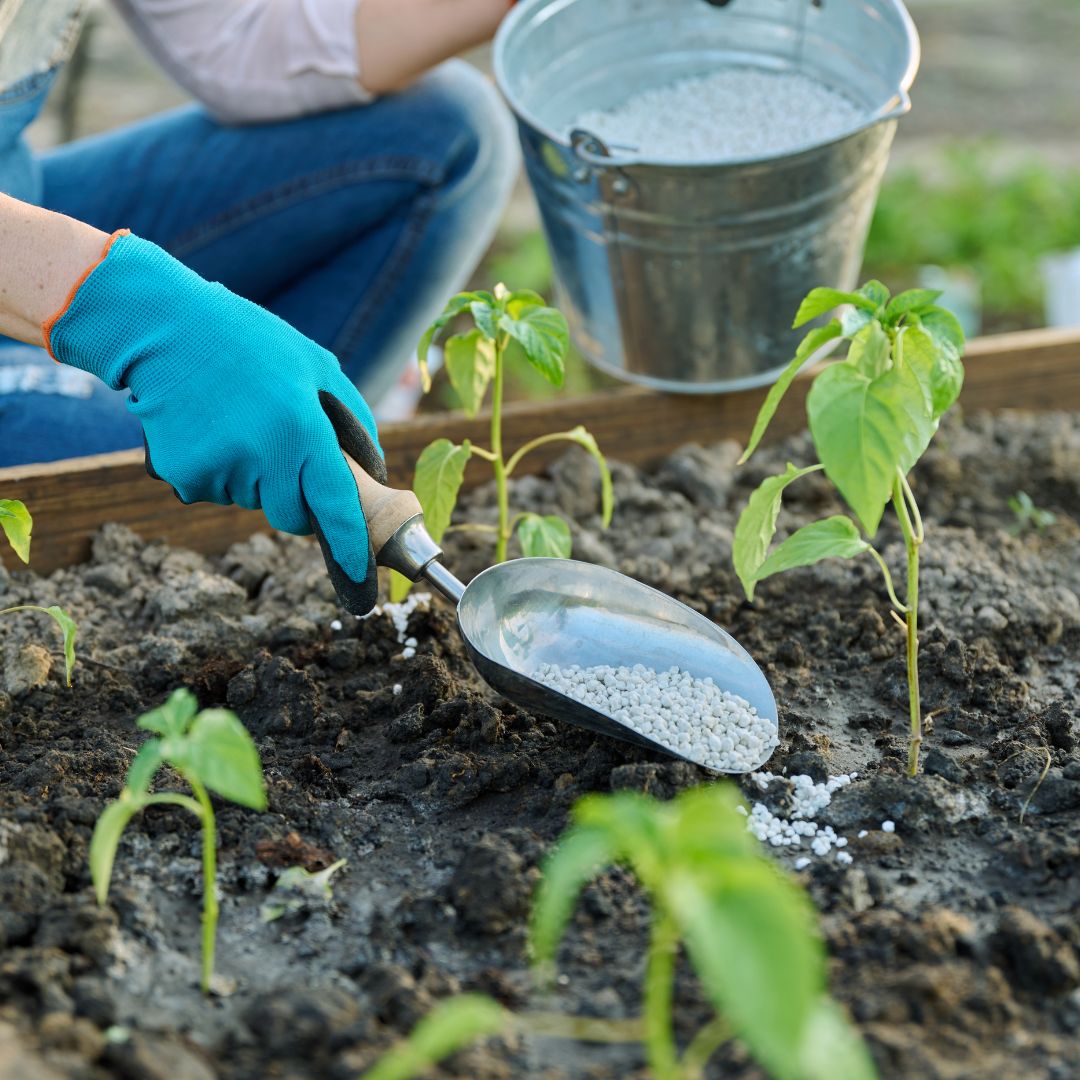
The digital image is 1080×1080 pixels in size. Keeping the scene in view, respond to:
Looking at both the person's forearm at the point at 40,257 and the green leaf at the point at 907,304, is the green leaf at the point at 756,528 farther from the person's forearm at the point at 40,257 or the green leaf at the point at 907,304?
the person's forearm at the point at 40,257

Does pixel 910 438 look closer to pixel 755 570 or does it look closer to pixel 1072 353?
pixel 755 570

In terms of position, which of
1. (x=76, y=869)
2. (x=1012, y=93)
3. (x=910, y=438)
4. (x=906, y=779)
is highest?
(x=910, y=438)

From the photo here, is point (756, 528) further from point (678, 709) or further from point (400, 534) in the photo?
point (400, 534)

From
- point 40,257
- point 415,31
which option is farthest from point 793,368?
point 415,31

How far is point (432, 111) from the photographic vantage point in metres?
2.58

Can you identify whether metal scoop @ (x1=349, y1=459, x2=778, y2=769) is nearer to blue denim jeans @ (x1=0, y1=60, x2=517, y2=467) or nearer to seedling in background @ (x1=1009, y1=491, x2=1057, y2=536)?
seedling in background @ (x1=1009, y1=491, x2=1057, y2=536)

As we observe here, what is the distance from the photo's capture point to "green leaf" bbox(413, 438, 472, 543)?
5.69 ft

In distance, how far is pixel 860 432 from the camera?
45.7 inches

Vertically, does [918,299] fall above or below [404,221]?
above

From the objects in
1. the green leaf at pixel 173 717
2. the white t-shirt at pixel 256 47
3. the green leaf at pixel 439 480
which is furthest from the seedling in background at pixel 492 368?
the white t-shirt at pixel 256 47

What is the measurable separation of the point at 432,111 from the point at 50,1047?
1.98 m

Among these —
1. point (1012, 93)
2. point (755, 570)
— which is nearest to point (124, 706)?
point (755, 570)

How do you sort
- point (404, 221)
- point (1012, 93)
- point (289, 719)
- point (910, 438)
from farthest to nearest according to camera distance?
point (1012, 93) < point (404, 221) < point (289, 719) < point (910, 438)

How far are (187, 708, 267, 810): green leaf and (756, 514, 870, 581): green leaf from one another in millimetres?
572
